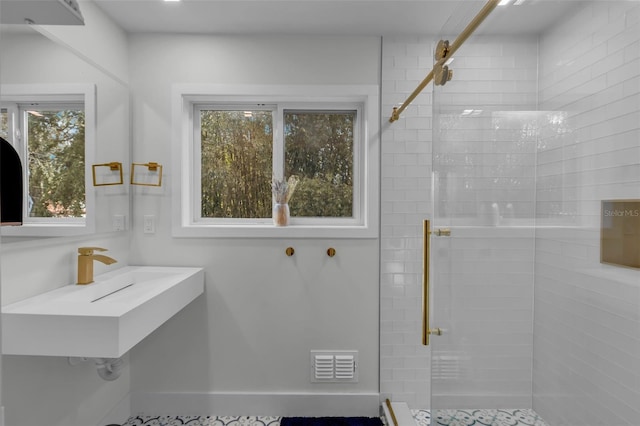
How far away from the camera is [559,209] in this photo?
92cm

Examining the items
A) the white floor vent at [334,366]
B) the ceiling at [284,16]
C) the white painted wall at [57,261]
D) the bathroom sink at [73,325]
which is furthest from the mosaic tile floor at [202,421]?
the ceiling at [284,16]

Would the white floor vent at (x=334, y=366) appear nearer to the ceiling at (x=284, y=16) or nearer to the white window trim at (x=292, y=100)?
the white window trim at (x=292, y=100)

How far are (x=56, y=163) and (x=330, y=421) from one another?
80.5 inches

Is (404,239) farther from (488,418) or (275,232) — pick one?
(488,418)

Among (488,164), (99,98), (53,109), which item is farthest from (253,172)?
(488,164)

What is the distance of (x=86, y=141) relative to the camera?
177 cm

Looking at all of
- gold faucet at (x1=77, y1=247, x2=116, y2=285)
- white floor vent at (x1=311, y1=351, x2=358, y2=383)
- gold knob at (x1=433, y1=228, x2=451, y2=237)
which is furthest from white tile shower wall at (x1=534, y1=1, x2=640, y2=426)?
gold faucet at (x1=77, y1=247, x2=116, y2=285)

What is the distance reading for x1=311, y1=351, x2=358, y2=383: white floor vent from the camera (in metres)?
2.18

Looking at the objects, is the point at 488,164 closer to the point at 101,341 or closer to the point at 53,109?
the point at 101,341

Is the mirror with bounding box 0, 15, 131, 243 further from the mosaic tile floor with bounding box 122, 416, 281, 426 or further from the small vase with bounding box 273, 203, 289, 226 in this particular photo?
the mosaic tile floor with bounding box 122, 416, 281, 426

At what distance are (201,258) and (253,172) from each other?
66 centimetres

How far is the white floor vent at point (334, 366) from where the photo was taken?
218cm

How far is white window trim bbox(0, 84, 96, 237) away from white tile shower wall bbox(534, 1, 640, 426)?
190 centimetres

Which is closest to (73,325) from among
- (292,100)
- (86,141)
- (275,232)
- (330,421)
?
(86,141)
